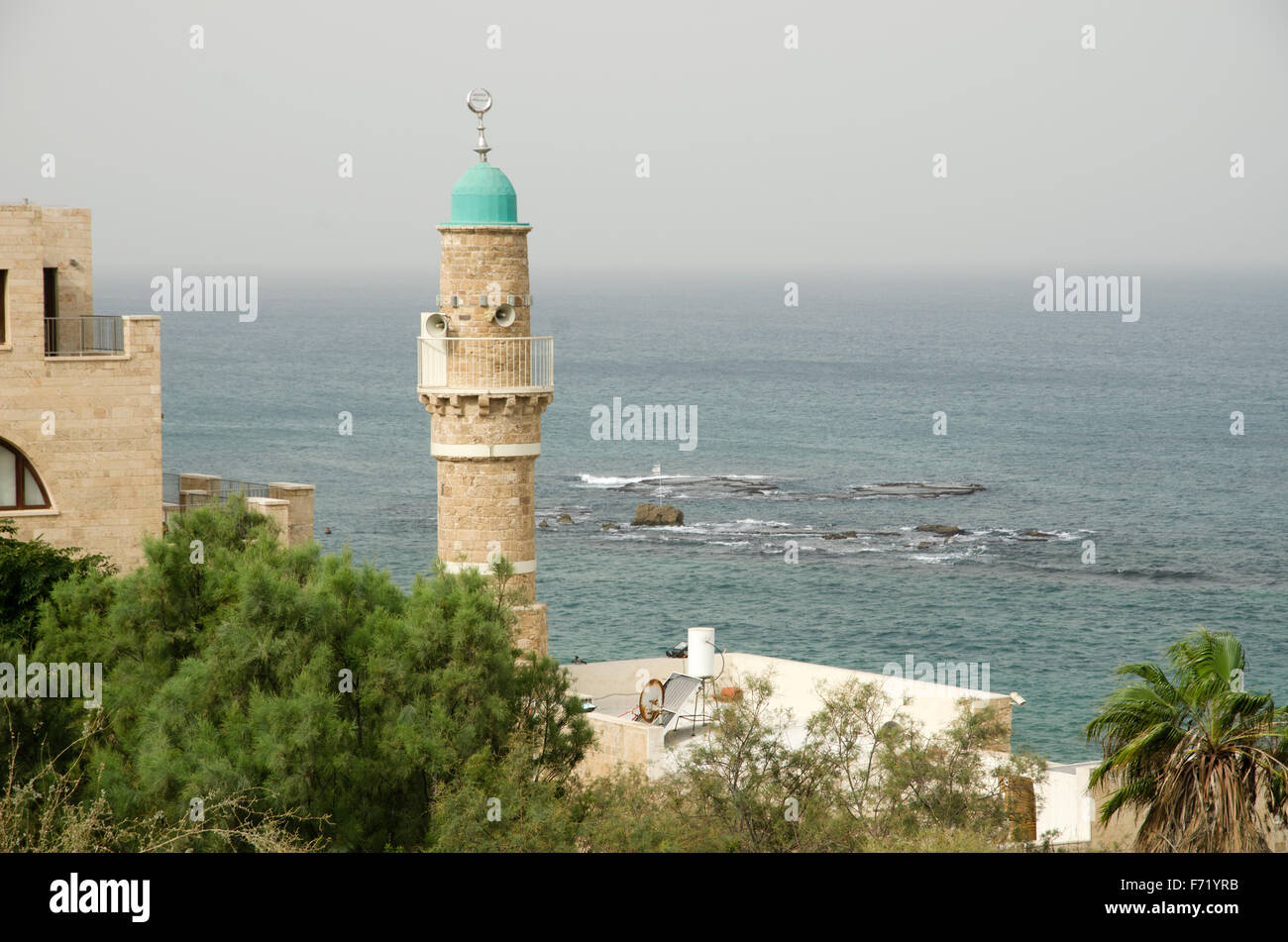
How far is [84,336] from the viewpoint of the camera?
91.1 feet

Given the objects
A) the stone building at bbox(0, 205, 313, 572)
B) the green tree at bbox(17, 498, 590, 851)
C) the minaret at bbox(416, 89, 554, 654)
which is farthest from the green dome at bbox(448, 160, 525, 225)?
the green tree at bbox(17, 498, 590, 851)

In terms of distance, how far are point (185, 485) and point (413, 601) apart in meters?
11.3

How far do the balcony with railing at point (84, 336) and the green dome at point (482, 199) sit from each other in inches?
261

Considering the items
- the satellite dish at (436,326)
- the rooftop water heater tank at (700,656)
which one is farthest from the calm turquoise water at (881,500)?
the rooftop water heater tank at (700,656)

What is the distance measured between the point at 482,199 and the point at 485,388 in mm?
3212

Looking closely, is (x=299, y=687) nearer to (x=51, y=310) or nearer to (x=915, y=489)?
(x=51, y=310)

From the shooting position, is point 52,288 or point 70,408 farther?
point 52,288

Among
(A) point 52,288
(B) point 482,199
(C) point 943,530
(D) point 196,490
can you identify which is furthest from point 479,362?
(C) point 943,530

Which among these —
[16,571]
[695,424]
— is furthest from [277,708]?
[695,424]

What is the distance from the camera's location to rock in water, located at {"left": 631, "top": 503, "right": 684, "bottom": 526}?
8831 cm

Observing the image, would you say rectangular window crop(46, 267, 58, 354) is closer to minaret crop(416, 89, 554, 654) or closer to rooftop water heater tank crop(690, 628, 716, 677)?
minaret crop(416, 89, 554, 654)

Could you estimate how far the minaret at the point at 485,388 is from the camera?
86.7ft

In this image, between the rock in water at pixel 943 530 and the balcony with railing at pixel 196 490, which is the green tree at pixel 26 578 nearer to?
the balcony with railing at pixel 196 490
